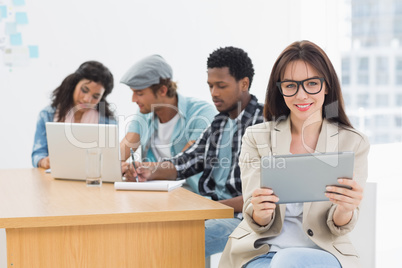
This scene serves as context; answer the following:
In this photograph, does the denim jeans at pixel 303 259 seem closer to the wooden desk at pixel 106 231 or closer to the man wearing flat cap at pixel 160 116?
the wooden desk at pixel 106 231

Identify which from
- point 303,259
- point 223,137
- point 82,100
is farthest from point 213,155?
point 82,100

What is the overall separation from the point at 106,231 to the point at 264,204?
576mm

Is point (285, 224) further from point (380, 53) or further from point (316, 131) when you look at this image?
point (380, 53)

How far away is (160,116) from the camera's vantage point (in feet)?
11.4

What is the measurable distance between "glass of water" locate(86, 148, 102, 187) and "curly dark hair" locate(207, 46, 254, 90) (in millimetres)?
780

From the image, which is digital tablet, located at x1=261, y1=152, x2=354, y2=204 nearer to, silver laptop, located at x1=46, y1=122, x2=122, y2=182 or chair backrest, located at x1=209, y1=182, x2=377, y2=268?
chair backrest, located at x1=209, y1=182, x2=377, y2=268

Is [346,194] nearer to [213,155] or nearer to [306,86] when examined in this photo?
[306,86]

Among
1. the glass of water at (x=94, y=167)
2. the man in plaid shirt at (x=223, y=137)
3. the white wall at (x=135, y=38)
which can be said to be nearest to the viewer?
the glass of water at (x=94, y=167)

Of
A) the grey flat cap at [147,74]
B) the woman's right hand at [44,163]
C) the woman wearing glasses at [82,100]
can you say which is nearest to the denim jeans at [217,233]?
the woman's right hand at [44,163]

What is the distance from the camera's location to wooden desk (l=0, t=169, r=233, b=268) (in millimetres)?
1716

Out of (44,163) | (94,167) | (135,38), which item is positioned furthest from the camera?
(135,38)

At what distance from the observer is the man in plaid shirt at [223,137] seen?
8.32 ft

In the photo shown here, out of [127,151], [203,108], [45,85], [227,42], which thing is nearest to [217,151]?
[203,108]

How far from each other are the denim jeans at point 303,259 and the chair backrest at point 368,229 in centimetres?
46
